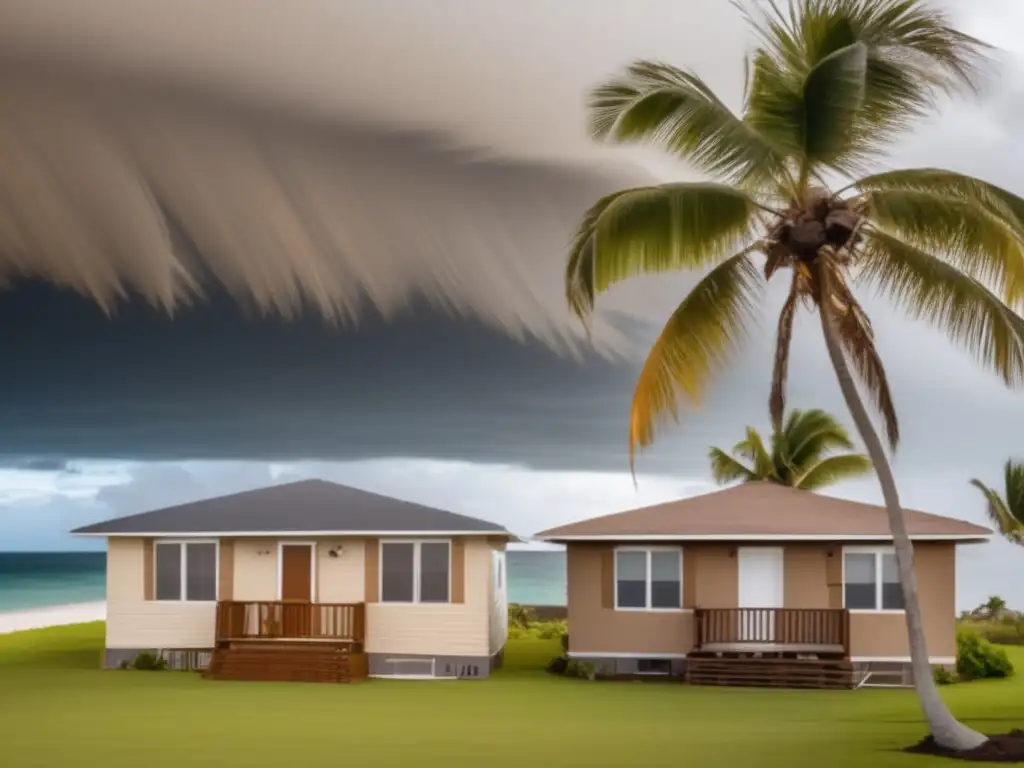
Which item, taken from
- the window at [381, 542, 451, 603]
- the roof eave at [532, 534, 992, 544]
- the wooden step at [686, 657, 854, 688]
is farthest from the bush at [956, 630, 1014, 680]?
the window at [381, 542, 451, 603]

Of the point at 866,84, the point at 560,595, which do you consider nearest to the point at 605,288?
the point at 866,84

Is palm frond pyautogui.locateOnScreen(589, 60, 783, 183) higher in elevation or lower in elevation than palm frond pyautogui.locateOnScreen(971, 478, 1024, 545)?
higher

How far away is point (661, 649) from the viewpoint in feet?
89.7

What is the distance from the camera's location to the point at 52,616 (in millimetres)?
89000

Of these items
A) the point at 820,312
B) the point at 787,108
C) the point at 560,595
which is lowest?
the point at 560,595

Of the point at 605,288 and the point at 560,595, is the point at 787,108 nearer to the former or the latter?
the point at 605,288

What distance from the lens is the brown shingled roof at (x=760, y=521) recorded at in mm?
26281

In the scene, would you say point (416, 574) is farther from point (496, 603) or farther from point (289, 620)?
point (496, 603)

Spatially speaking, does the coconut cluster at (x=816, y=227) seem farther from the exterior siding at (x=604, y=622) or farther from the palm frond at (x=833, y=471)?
the palm frond at (x=833, y=471)

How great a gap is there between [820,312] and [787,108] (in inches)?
92.8

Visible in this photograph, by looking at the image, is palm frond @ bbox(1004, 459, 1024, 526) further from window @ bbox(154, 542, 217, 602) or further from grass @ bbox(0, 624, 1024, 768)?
window @ bbox(154, 542, 217, 602)

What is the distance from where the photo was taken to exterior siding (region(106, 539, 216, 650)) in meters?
28.1

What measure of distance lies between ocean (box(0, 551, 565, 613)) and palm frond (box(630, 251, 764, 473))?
85.5m

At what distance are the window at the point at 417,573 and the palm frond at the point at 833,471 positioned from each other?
15.4 meters
